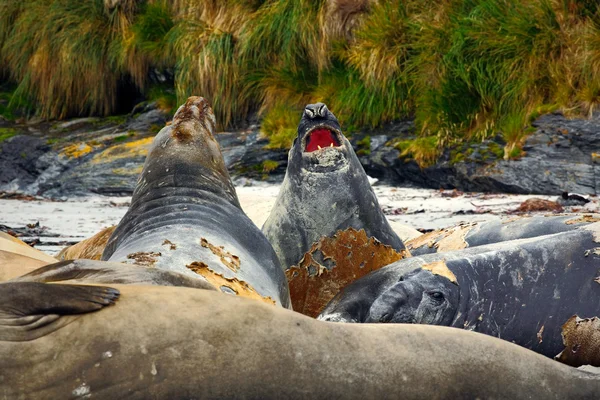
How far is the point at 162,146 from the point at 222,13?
8821 millimetres

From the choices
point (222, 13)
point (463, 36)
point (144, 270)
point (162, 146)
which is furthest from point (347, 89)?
point (144, 270)

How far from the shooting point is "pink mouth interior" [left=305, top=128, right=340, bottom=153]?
4715 millimetres

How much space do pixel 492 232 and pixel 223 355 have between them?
302 cm

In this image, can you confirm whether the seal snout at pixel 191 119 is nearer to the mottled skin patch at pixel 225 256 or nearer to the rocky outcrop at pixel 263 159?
the mottled skin patch at pixel 225 256

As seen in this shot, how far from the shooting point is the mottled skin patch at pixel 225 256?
3.15 m

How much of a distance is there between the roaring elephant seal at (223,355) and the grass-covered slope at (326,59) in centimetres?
762

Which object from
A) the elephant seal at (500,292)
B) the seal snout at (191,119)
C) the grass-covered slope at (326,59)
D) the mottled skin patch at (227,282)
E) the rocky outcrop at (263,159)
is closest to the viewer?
the mottled skin patch at (227,282)

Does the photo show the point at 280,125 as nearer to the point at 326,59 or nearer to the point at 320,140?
the point at 326,59

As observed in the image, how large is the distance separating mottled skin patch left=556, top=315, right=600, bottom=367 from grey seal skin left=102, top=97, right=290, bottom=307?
1.02 metres

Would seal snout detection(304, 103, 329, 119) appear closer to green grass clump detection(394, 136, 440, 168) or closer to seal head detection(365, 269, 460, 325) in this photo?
seal head detection(365, 269, 460, 325)

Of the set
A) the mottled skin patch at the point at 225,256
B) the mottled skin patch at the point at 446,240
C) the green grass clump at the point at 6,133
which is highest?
the mottled skin patch at the point at 225,256

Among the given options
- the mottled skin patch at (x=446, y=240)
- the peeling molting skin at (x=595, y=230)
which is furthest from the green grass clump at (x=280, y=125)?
the peeling molting skin at (x=595, y=230)

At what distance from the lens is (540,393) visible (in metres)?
2.05

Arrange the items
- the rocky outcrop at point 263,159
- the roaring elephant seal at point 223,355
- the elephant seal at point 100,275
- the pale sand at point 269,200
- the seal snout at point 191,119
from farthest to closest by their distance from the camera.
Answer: the rocky outcrop at point 263,159 → the pale sand at point 269,200 → the seal snout at point 191,119 → the elephant seal at point 100,275 → the roaring elephant seal at point 223,355
